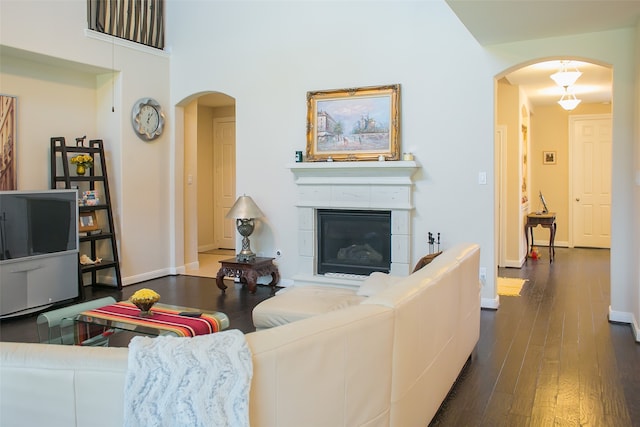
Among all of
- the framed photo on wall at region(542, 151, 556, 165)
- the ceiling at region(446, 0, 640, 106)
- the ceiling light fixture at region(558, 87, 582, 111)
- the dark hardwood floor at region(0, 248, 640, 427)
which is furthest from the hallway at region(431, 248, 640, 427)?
the framed photo on wall at region(542, 151, 556, 165)

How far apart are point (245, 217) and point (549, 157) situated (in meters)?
6.32

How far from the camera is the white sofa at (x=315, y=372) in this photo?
130 centimetres

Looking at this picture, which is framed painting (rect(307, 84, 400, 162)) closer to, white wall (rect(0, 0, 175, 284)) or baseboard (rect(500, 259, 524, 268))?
white wall (rect(0, 0, 175, 284))

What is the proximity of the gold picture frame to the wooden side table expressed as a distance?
56.9 inches

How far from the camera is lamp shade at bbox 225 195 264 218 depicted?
5617 millimetres

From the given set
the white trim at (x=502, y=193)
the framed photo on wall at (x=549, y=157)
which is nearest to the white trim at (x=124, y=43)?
the white trim at (x=502, y=193)

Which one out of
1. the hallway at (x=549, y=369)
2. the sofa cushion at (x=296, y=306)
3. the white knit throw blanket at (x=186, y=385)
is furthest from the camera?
the sofa cushion at (x=296, y=306)

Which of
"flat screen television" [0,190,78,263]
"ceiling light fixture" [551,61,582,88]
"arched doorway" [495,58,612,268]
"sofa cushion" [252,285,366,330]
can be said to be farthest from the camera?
"arched doorway" [495,58,612,268]

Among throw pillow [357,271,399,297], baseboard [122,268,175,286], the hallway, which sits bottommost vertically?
the hallway

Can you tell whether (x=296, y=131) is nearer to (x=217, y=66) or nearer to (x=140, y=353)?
(x=217, y=66)

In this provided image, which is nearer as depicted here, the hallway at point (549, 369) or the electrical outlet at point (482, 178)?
the hallway at point (549, 369)

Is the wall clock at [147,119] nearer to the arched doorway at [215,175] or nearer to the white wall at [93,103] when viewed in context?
the white wall at [93,103]

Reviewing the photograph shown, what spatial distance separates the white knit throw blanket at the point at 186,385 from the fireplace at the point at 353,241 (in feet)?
13.3

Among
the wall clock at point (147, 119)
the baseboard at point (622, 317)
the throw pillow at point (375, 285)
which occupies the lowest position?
the baseboard at point (622, 317)
